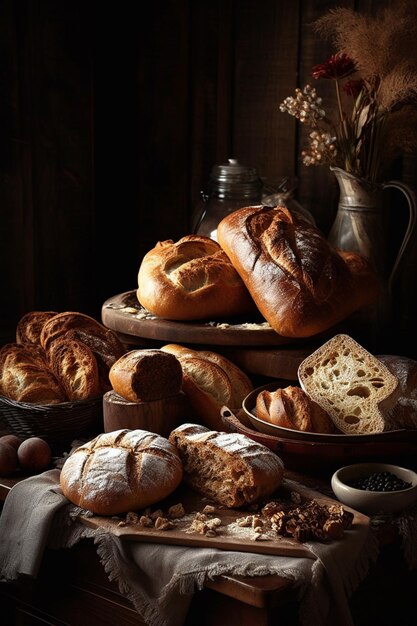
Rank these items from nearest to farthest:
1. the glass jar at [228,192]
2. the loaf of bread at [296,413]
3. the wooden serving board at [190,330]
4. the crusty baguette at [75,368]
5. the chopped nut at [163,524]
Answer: the chopped nut at [163,524]
the loaf of bread at [296,413]
the crusty baguette at [75,368]
the wooden serving board at [190,330]
the glass jar at [228,192]

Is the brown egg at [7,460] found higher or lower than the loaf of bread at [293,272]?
lower

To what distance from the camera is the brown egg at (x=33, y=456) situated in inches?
66.7

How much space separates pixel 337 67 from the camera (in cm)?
213

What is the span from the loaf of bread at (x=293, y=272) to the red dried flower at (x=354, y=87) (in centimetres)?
34

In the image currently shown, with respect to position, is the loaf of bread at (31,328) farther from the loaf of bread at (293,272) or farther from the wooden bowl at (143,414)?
the loaf of bread at (293,272)

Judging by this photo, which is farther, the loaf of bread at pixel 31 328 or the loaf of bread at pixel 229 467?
the loaf of bread at pixel 31 328

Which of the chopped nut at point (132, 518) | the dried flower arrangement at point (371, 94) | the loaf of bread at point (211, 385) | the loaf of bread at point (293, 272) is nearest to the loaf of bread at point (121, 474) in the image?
the chopped nut at point (132, 518)

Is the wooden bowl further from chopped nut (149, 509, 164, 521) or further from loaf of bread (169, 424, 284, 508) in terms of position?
chopped nut (149, 509, 164, 521)

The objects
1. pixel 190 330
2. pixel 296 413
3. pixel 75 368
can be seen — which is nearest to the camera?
pixel 296 413

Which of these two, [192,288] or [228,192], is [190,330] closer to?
[192,288]

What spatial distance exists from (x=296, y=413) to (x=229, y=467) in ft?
0.60

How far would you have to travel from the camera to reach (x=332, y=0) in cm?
240

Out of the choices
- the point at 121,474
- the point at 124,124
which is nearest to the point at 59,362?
the point at 121,474

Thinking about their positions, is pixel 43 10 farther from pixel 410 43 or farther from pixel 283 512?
pixel 283 512
